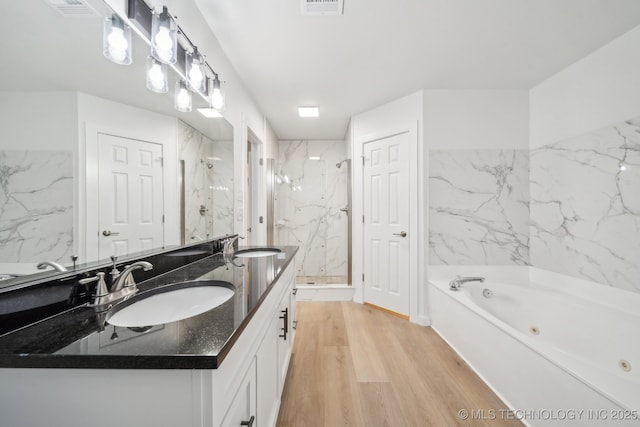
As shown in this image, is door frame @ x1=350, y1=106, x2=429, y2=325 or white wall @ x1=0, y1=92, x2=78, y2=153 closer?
white wall @ x1=0, y1=92, x2=78, y2=153

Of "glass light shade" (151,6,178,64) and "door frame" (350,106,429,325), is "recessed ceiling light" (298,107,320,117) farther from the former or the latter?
"glass light shade" (151,6,178,64)

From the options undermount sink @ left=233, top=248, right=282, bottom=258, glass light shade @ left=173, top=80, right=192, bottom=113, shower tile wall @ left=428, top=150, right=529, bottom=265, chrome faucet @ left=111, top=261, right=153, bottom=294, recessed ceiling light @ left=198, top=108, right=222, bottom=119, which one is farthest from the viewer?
shower tile wall @ left=428, top=150, right=529, bottom=265

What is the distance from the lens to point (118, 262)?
90cm

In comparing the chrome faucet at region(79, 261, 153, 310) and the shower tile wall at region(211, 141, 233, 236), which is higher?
the shower tile wall at region(211, 141, 233, 236)

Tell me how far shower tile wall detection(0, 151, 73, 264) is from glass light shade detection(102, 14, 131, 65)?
44cm

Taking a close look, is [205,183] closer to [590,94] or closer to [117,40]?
[117,40]

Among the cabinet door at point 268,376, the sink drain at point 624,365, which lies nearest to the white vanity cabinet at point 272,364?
the cabinet door at point 268,376

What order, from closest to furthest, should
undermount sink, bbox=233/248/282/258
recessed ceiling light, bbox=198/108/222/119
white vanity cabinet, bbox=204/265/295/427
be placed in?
1. white vanity cabinet, bbox=204/265/295/427
2. recessed ceiling light, bbox=198/108/222/119
3. undermount sink, bbox=233/248/282/258

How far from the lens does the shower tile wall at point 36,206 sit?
613mm

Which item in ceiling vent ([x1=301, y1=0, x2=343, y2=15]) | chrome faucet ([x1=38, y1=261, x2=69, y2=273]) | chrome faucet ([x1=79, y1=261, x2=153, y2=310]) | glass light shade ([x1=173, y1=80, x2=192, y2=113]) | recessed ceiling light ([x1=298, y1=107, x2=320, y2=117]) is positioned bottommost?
chrome faucet ([x1=79, y1=261, x2=153, y2=310])

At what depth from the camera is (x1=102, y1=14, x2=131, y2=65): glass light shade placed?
857mm

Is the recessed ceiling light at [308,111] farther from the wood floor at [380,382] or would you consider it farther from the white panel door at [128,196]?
the wood floor at [380,382]

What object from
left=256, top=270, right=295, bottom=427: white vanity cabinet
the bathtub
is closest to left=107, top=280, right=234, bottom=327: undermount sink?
left=256, top=270, right=295, bottom=427: white vanity cabinet

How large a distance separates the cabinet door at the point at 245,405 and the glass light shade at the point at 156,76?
4.20 ft
